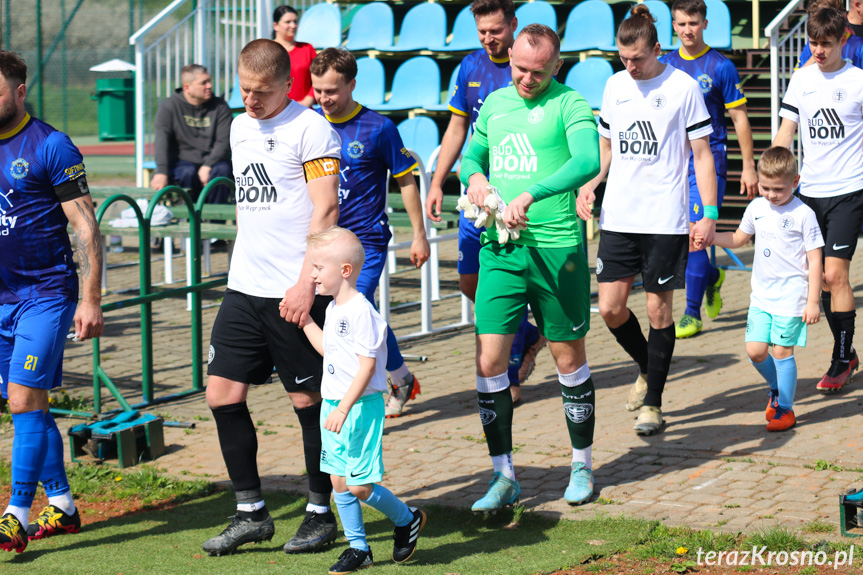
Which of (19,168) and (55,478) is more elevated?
(19,168)

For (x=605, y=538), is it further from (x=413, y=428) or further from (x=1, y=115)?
(x=1, y=115)

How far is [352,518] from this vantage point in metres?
4.37

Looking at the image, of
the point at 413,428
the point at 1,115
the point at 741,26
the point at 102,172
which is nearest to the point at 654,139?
the point at 413,428

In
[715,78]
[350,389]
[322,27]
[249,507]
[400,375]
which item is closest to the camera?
[350,389]

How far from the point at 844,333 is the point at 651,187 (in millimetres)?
1806

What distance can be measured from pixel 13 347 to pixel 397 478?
197 cm

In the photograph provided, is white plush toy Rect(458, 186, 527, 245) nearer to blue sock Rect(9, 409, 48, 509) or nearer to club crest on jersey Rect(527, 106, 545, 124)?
club crest on jersey Rect(527, 106, 545, 124)

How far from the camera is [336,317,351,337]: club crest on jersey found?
4266mm

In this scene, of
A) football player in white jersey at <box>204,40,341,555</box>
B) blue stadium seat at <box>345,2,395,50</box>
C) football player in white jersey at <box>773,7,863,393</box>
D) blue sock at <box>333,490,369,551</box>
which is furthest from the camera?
blue stadium seat at <box>345,2,395,50</box>

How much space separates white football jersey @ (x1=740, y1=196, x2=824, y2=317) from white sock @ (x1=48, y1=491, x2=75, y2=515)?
3.73m

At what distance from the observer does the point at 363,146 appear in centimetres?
625

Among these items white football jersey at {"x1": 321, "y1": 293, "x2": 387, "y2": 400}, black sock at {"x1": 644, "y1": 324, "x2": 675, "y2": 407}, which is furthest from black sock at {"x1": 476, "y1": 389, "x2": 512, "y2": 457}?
black sock at {"x1": 644, "y1": 324, "x2": 675, "y2": 407}

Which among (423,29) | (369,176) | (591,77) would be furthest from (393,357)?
(423,29)

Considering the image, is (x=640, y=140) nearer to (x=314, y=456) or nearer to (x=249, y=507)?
(x=314, y=456)
